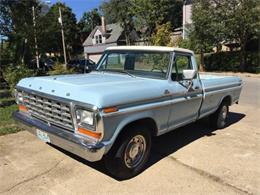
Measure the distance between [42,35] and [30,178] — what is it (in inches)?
551

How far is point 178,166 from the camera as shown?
14.4ft

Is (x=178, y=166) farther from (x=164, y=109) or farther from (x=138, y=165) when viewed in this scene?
(x=164, y=109)

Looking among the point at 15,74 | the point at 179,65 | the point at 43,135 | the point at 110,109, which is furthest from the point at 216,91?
the point at 15,74

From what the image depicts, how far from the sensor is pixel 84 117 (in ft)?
10.8

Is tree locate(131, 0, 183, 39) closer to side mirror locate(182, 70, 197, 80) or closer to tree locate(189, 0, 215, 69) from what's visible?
tree locate(189, 0, 215, 69)

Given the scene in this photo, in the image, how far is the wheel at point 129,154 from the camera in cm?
365

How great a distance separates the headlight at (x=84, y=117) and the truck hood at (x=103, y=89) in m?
0.14

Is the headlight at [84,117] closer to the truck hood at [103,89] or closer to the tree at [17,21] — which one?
the truck hood at [103,89]

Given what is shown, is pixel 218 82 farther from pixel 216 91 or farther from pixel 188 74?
pixel 188 74

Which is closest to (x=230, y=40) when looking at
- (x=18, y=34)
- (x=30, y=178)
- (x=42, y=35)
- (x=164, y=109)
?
(x=42, y=35)

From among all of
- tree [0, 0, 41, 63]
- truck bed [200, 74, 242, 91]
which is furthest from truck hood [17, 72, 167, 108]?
tree [0, 0, 41, 63]

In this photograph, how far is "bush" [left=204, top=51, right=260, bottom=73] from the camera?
23.0 metres

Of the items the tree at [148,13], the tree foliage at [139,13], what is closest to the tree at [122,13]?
the tree foliage at [139,13]

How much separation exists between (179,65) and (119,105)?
6.37ft
